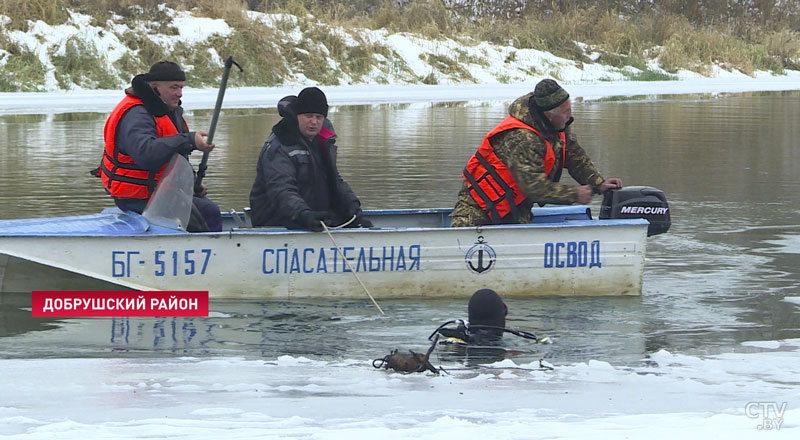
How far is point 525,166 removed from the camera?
294 inches

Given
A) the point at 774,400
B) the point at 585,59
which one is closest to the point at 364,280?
the point at 774,400

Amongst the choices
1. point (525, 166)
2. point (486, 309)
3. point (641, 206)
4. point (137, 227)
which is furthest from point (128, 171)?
point (641, 206)

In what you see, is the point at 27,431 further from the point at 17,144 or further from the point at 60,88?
the point at 60,88

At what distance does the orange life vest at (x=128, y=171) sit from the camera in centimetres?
750

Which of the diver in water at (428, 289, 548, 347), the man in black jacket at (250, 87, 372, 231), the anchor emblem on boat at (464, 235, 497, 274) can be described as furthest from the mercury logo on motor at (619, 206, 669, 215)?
the diver in water at (428, 289, 548, 347)

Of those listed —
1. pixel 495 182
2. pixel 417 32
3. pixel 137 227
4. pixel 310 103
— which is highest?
pixel 417 32

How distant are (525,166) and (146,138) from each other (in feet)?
7.85

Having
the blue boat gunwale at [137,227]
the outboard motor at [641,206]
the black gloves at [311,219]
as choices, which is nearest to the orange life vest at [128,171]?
the blue boat gunwale at [137,227]

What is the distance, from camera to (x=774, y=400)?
5.08 metres

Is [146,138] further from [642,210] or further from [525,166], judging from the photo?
[642,210]

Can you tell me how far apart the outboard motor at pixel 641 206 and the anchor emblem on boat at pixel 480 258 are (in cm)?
97

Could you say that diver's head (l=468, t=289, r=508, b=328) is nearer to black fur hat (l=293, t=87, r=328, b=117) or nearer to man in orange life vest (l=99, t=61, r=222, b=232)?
black fur hat (l=293, t=87, r=328, b=117)

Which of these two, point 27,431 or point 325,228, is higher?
point 325,228

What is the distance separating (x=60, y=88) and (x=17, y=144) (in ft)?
30.3
